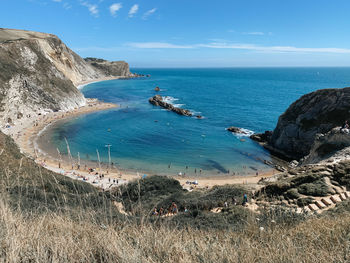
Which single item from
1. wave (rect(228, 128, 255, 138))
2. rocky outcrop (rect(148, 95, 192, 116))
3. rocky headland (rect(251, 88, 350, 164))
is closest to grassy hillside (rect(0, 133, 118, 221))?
rocky headland (rect(251, 88, 350, 164))

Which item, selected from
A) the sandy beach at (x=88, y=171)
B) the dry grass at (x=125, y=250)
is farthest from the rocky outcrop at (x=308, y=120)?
the dry grass at (x=125, y=250)

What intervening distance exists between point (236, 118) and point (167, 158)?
28.2 metres

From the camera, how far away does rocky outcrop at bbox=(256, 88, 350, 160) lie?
29194mm

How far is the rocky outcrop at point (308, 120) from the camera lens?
95.8ft

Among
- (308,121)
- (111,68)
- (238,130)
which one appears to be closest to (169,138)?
(238,130)

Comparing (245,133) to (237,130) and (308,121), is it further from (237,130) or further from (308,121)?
(308,121)

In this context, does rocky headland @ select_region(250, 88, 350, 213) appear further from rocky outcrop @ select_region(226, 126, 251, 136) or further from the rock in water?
the rock in water

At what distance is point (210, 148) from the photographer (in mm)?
35719

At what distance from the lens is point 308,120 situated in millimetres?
32281

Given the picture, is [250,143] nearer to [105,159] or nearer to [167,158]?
[167,158]

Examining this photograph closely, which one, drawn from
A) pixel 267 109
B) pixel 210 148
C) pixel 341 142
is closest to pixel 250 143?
pixel 210 148

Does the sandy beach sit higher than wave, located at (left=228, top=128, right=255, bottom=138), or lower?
lower

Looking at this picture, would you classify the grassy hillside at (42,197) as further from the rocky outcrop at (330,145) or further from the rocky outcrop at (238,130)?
the rocky outcrop at (238,130)

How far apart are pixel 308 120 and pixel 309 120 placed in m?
0.14
